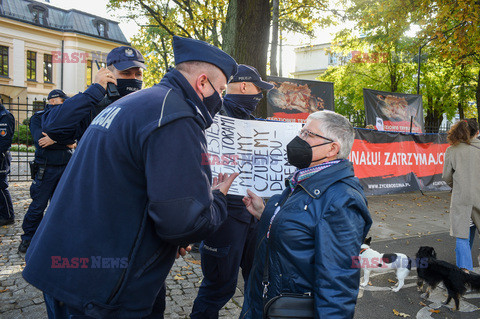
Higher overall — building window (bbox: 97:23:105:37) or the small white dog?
building window (bbox: 97:23:105:37)

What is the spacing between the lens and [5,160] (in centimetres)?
646

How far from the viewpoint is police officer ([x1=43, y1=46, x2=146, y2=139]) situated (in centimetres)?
309

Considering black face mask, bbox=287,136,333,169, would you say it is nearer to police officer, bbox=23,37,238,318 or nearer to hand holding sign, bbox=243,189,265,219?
hand holding sign, bbox=243,189,265,219

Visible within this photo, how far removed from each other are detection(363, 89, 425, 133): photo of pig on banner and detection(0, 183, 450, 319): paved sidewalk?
141 inches

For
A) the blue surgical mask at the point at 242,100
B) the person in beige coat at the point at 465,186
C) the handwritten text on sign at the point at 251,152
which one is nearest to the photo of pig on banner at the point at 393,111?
the person in beige coat at the point at 465,186

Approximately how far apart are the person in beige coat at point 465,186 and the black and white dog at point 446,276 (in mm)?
820

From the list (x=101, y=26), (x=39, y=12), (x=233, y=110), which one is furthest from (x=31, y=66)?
(x=233, y=110)

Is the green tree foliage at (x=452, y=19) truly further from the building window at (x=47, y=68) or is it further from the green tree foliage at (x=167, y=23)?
the building window at (x=47, y=68)

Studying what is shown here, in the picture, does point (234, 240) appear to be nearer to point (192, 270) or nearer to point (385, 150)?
point (192, 270)

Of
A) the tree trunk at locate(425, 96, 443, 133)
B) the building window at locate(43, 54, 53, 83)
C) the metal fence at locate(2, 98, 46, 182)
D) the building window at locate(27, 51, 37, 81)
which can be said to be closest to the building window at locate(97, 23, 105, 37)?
the building window at locate(43, 54, 53, 83)

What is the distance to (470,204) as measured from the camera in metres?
4.88

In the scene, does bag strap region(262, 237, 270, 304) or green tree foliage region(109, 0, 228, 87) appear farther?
green tree foliage region(109, 0, 228, 87)

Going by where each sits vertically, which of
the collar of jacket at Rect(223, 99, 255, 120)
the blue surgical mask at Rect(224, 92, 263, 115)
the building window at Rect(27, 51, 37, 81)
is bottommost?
the collar of jacket at Rect(223, 99, 255, 120)

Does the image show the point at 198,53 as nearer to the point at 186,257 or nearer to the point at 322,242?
the point at 322,242
